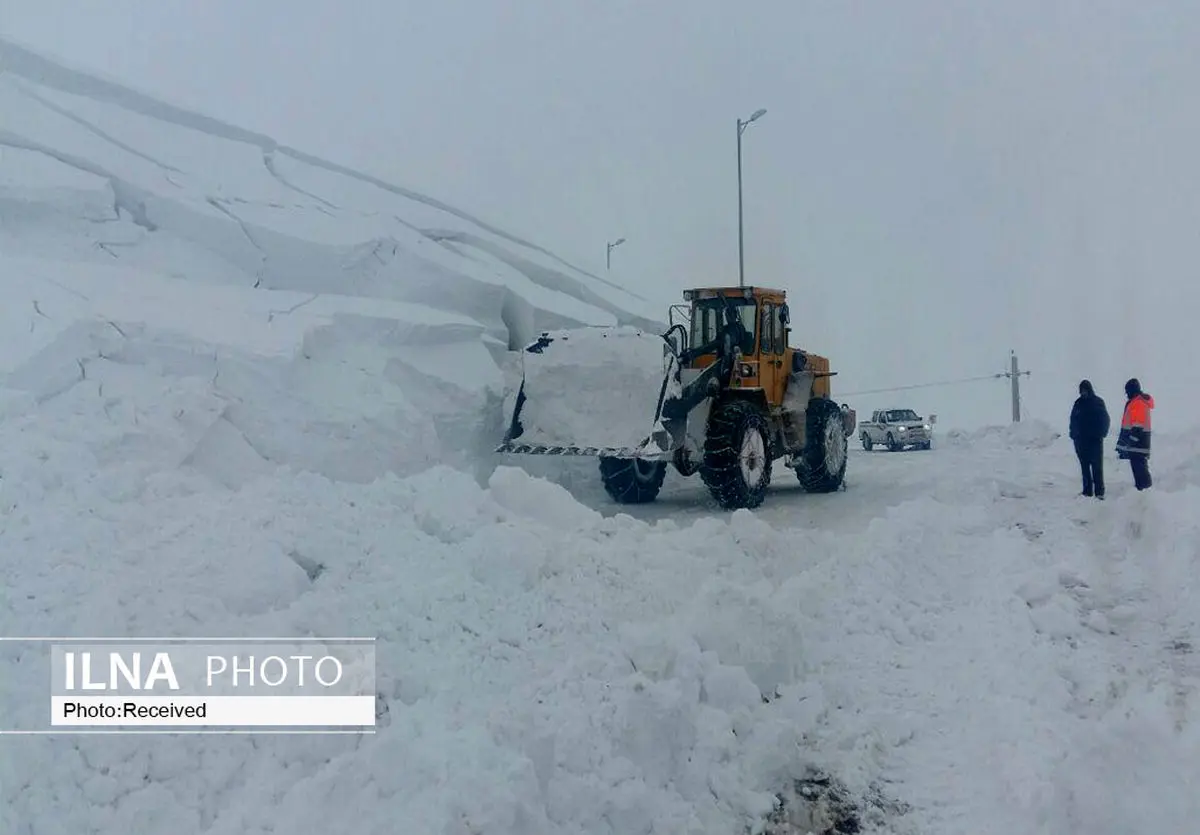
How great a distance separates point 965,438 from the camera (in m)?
17.5

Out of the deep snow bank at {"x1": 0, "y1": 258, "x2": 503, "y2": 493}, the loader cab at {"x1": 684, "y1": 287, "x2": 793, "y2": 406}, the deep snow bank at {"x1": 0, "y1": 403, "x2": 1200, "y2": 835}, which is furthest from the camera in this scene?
the loader cab at {"x1": 684, "y1": 287, "x2": 793, "y2": 406}

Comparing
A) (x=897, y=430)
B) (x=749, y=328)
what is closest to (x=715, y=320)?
(x=749, y=328)

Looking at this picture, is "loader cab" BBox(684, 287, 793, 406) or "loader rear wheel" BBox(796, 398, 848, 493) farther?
"loader rear wheel" BBox(796, 398, 848, 493)

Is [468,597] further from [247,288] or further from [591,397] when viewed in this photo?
[247,288]

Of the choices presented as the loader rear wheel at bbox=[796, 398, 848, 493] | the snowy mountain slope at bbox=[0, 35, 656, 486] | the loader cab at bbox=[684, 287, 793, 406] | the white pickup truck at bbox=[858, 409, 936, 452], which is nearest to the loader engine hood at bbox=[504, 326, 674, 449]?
the snowy mountain slope at bbox=[0, 35, 656, 486]

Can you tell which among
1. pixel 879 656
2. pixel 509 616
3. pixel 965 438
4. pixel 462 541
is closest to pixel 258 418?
pixel 462 541

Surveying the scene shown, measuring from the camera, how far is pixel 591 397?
860cm

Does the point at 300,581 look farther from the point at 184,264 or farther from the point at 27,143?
the point at 27,143

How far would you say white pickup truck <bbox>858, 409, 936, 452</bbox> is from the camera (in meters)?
18.6

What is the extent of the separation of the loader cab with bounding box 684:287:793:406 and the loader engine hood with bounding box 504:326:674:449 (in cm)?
131

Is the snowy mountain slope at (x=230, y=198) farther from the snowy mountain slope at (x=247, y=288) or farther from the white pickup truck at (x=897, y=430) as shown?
the white pickup truck at (x=897, y=430)

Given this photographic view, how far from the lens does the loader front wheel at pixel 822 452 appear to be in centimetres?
1070

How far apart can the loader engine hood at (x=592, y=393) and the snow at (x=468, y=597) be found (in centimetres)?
7

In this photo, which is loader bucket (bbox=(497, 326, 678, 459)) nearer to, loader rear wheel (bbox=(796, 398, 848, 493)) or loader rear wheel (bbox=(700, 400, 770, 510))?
loader rear wheel (bbox=(700, 400, 770, 510))
